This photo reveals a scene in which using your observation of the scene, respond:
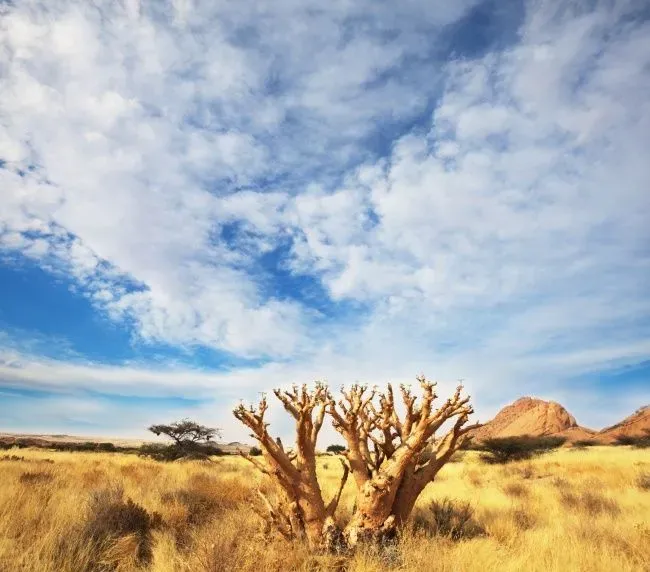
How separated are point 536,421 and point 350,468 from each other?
99.7 meters

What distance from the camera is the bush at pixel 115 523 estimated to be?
723 centimetres

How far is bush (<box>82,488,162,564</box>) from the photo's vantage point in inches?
285

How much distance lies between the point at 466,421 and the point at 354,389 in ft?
7.28

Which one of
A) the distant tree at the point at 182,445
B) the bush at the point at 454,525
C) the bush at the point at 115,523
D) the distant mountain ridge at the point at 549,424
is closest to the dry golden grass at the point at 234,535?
the bush at the point at 115,523

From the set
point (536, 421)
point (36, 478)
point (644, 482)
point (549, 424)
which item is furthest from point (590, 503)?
point (536, 421)

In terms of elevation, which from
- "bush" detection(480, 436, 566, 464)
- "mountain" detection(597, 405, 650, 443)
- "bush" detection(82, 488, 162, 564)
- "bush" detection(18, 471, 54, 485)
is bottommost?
"bush" detection(82, 488, 162, 564)

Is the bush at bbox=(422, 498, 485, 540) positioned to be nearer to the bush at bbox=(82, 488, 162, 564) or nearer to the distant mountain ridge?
Answer: the bush at bbox=(82, 488, 162, 564)

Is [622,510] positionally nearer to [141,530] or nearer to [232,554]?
[232,554]

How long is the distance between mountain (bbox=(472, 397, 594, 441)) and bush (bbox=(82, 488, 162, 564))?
8538 cm

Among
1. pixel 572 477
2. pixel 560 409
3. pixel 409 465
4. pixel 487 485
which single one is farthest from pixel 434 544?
pixel 560 409

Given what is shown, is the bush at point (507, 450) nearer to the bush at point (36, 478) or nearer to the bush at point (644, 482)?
the bush at point (644, 482)

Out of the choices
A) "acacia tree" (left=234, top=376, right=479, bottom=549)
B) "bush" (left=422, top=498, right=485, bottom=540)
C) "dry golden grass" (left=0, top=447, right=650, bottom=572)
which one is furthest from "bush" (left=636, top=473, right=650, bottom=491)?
"acacia tree" (left=234, top=376, right=479, bottom=549)

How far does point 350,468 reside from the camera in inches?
330

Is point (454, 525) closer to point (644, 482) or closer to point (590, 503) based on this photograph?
point (590, 503)
